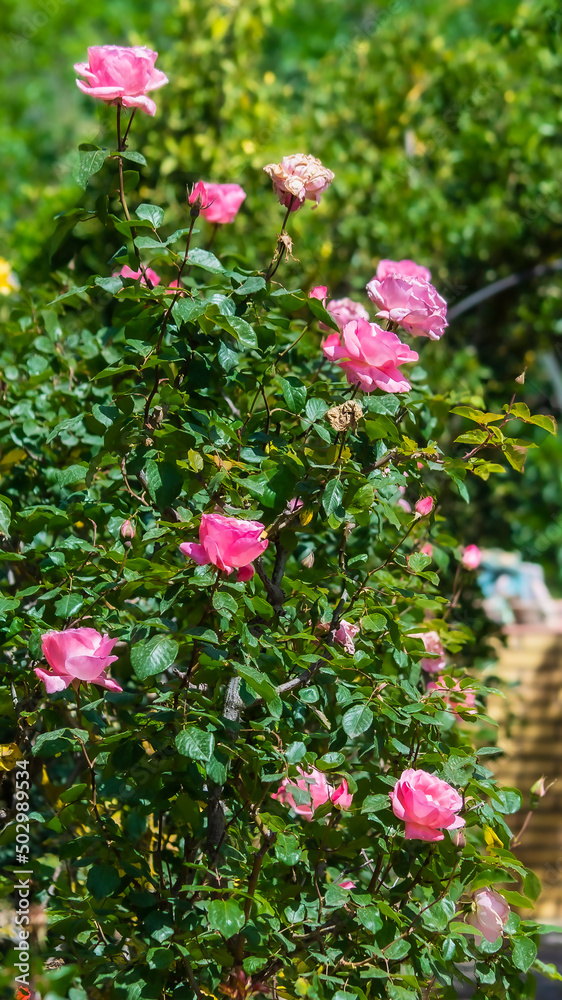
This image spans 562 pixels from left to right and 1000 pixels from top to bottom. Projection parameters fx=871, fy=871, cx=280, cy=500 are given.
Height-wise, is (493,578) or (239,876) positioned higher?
(239,876)

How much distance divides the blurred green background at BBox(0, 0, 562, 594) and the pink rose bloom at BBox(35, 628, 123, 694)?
2159 millimetres

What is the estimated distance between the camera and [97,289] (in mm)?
1238

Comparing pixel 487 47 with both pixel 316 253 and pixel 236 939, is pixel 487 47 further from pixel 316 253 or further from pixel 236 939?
pixel 236 939

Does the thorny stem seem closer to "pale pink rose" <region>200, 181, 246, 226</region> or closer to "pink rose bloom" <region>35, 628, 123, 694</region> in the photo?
"pale pink rose" <region>200, 181, 246, 226</region>

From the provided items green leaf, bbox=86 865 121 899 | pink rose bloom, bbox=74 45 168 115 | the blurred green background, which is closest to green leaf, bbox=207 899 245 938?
green leaf, bbox=86 865 121 899

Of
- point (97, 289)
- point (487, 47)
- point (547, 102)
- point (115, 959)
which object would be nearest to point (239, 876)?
point (115, 959)

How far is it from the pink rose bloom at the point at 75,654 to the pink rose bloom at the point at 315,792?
29 cm

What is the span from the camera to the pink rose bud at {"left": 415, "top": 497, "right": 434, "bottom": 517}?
1272mm

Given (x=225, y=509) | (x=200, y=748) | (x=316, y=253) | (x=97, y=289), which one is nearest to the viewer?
(x=200, y=748)

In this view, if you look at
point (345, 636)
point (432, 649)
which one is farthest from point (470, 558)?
point (345, 636)

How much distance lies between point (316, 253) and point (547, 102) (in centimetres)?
115

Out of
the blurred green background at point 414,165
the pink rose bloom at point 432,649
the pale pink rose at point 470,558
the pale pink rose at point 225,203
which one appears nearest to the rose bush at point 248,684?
the pink rose bloom at point 432,649

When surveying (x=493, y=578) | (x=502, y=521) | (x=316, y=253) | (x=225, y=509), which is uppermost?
(x=225, y=509)

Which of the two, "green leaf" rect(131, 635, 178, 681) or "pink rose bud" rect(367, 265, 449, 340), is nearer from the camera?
"green leaf" rect(131, 635, 178, 681)
